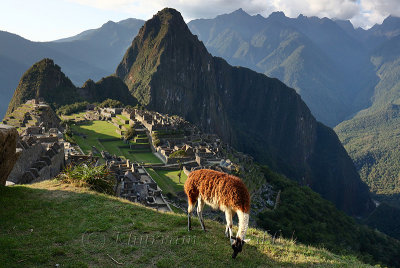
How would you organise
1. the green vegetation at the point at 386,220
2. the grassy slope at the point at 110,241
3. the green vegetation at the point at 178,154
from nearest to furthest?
the grassy slope at the point at 110,241, the green vegetation at the point at 178,154, the green vegetation at the point at 386,220

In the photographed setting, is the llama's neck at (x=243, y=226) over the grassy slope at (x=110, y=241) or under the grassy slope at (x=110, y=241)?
over

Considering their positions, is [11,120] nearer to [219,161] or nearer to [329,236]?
[219,161]

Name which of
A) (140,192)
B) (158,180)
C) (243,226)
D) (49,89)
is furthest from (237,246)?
(49,89)

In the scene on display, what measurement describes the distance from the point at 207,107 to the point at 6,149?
14725 cm

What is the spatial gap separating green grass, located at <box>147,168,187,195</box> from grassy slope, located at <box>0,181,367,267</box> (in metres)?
20.1

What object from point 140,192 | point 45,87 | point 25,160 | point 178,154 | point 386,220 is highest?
point 45,87

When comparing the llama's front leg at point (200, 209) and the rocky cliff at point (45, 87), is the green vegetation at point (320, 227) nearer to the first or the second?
the llama's front leg at point (200, 209)

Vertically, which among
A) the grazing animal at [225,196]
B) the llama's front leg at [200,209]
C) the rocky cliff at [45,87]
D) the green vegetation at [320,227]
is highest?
the rocky cliff at [45,87]

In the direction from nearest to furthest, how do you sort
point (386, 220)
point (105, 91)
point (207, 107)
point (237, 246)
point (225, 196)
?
point (237, 246) → point (225, 196) → point (386, 220) → point (105, 91) → point (207, 107)

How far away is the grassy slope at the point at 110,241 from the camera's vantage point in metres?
6.14

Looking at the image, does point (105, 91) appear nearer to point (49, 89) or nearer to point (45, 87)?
point (49, 89)

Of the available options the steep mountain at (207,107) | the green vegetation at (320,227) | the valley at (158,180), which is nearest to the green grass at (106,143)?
the valley at (158,180)

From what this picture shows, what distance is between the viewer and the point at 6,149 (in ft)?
28.6

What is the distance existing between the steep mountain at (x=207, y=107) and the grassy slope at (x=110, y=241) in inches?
4711
